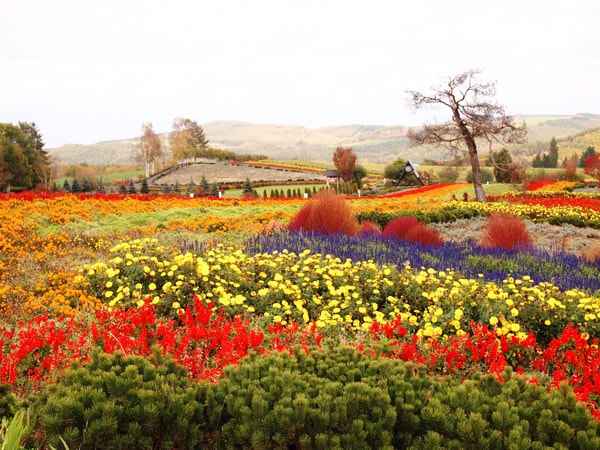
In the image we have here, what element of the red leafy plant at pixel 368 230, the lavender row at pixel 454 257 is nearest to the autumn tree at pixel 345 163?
the red leafy plant at pixel 368 230

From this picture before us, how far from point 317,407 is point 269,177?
49.6m

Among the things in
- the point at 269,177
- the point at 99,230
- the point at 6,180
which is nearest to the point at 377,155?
the point at 269,177

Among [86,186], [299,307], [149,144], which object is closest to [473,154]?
[299,307]

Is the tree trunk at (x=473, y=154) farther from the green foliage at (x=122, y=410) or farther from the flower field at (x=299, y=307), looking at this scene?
the green foliage at (x=122, y=410)

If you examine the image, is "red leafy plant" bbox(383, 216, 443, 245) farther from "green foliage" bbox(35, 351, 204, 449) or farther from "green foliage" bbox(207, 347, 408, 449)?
"green foliage" bbox(35, 351, 204, 449)

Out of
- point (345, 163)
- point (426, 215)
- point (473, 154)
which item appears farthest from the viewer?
point (345, 163)

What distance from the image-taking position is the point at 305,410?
2336 mm

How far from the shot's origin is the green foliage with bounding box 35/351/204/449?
2.41 meters

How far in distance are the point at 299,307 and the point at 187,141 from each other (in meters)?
77.3

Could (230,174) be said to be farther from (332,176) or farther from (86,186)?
(86,186)

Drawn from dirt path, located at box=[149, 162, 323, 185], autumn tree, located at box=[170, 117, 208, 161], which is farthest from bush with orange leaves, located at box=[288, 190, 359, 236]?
autumn tree, located at box=[170, 117, 208, 161]

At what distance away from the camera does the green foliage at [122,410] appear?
2410mm

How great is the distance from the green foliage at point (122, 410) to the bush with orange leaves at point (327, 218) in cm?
742

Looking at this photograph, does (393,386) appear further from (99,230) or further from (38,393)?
(99,230)
